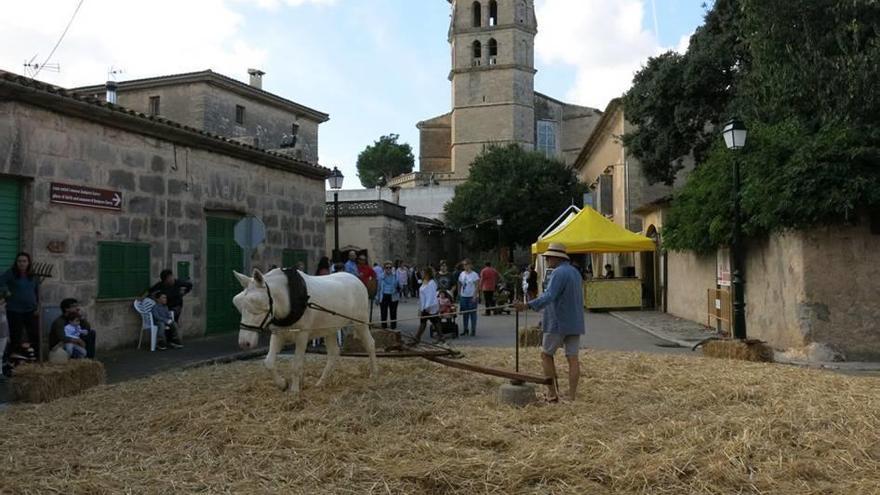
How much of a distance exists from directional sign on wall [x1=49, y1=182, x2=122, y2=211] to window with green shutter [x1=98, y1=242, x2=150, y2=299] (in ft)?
2.19

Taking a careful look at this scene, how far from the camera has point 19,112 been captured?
10.7 metres

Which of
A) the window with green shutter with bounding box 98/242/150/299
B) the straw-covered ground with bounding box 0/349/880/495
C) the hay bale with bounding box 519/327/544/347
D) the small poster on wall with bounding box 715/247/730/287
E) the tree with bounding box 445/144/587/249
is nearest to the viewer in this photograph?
the straw-covered ground with bounding box 0/349/880/495

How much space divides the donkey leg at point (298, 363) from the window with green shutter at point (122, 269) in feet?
20.1

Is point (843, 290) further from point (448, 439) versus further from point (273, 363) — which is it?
point (273, 363)

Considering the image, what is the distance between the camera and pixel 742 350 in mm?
10430

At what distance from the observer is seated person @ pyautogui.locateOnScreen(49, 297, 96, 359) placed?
982 cm

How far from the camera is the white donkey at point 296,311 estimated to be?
7.21 m

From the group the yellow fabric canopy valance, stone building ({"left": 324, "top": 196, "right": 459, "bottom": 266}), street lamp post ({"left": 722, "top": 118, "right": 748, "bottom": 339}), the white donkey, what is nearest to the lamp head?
street lamp post ({"left": 722, "top": 118, "right": 748, "bottom": 339})

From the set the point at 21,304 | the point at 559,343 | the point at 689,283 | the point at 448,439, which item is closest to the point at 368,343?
the point at 559,343

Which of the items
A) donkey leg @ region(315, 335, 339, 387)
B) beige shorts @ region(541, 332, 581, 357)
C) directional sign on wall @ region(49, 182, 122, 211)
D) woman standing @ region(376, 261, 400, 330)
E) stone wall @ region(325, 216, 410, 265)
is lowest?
donkey leg @ region(315, 335, 339, 387)

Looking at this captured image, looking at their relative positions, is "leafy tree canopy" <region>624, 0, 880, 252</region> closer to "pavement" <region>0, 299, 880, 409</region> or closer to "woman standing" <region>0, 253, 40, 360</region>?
"pavement" <region>0, 299, 880, 409</region>

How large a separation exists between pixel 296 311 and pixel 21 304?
4.85 metres

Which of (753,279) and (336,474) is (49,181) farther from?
(753,279)

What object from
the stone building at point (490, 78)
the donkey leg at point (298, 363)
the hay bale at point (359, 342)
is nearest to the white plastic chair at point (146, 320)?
the hay bale at point (359, 342)
